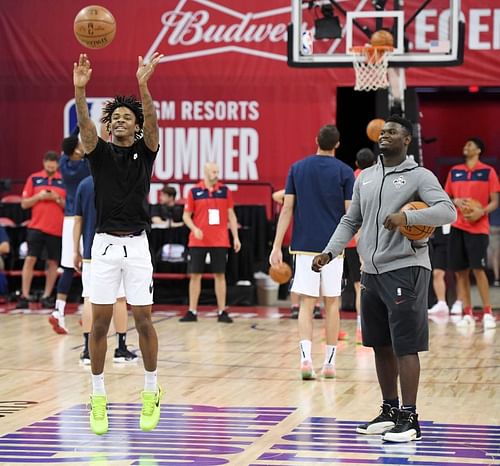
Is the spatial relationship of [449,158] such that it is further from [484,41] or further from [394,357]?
[394,357]

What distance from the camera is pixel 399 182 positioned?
6.61 m

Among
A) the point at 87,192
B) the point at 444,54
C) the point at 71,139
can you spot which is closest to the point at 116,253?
the point at 87,192

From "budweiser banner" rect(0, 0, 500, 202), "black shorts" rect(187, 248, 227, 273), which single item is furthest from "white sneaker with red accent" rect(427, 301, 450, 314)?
"budweiser banner" rect(0, 0, 500, 202)

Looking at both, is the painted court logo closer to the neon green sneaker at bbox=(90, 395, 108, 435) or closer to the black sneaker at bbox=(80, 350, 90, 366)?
the black sneaker at bbox=(80, 350, 90, 366)

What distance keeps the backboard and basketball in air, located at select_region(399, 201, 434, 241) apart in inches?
256

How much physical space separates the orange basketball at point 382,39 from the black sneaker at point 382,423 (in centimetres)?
693

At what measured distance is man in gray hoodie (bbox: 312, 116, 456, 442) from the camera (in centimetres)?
652

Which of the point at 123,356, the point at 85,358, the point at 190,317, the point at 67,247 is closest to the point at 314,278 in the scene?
the point at 123,356

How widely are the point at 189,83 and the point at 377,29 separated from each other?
4.66 metres

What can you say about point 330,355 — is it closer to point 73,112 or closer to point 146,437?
point 146,437

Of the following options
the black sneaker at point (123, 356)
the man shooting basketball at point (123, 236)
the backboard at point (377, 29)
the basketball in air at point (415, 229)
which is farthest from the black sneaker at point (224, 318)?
the basketball in air at point (415, 229)

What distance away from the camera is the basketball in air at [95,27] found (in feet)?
26.8

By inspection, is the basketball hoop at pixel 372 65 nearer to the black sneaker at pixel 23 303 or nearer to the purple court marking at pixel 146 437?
the black sneaker at pixel 23 303

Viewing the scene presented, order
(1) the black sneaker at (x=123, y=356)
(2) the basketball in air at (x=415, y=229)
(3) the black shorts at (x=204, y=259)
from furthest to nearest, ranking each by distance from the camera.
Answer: (3) the black shorts at (x=204, y=259)
(1) the black sneaker at (x=123, y=356)
(2) the basketball in air at (x=415, y=229)
